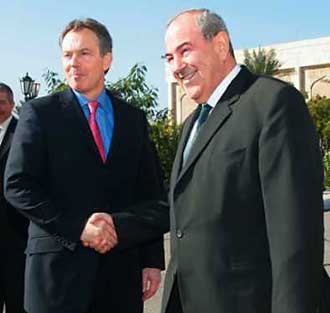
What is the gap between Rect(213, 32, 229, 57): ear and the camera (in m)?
2.83

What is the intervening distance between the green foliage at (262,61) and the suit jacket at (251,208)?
170 ft

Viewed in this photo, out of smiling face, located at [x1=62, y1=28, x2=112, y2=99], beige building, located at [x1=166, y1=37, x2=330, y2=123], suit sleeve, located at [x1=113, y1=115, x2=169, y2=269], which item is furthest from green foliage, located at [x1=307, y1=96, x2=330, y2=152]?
smiling face, located at [x1=62, y1=28, x2=112, y2=99]

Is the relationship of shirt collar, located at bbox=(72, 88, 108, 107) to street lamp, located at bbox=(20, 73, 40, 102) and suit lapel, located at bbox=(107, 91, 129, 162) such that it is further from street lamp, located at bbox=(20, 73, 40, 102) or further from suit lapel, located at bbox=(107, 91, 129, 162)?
street lamp, located at bbox=(20, 73, 40, 102)

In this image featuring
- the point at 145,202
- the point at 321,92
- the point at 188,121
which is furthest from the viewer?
the point at 321,92

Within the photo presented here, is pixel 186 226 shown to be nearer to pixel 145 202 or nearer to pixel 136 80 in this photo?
pixel 145 202

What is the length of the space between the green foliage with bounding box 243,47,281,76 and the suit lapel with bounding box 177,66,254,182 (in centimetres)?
5180

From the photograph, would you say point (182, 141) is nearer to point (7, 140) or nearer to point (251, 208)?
point (251, 208)

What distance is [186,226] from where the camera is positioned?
2777 mm

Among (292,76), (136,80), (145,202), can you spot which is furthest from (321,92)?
(145,202)

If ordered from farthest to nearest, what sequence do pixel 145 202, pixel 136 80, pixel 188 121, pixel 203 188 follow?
1. pixel 136 80
2. pixel 145 202
3. pixel 188 121
4. pixel 203 188

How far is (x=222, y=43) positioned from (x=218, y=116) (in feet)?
1.10

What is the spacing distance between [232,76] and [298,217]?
0.74 metres

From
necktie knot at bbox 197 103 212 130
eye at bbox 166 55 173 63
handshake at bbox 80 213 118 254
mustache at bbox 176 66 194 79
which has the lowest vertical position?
handshake at bbox 80 213 118 254

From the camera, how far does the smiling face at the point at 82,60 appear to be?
3.35 metres
